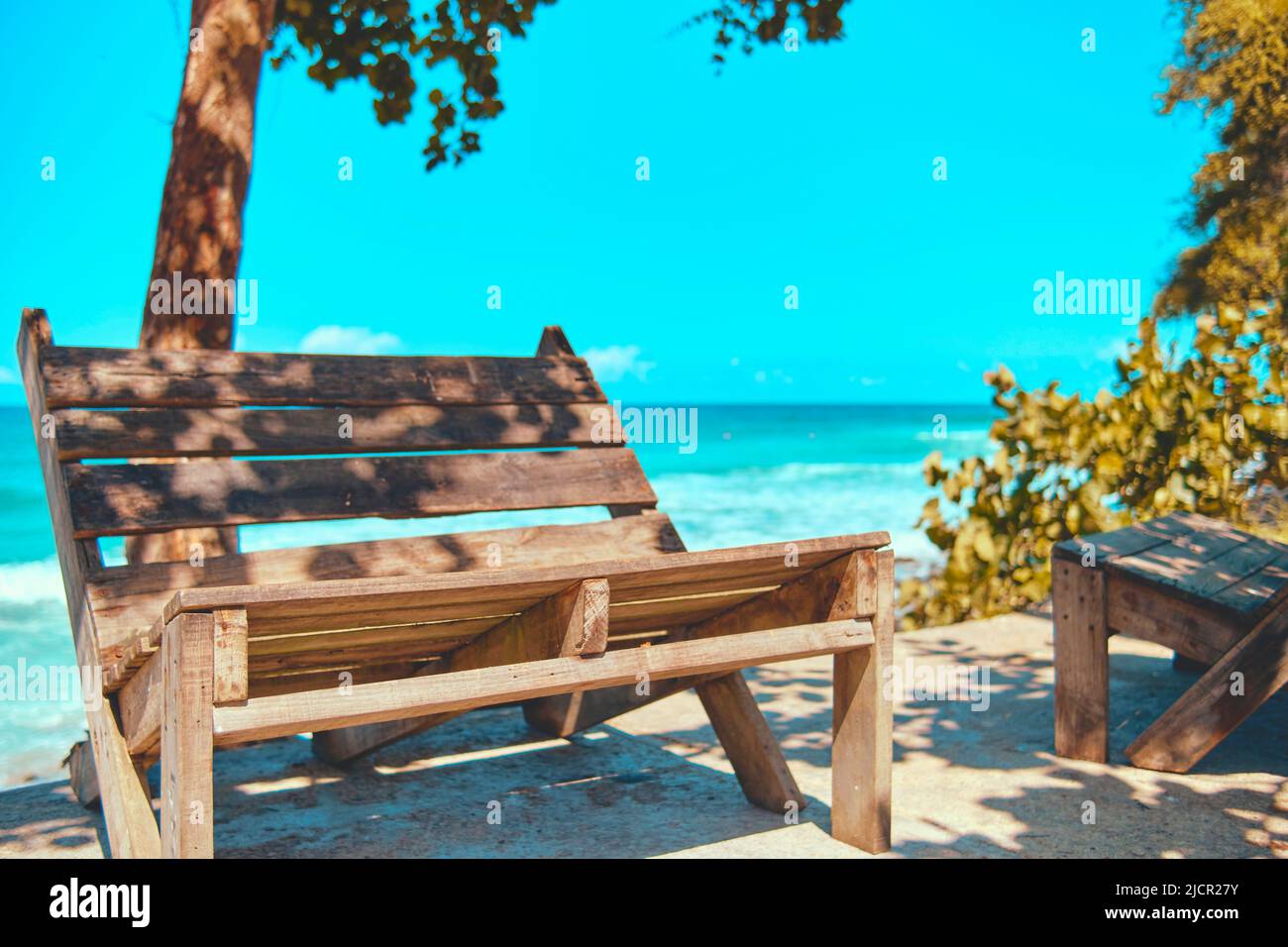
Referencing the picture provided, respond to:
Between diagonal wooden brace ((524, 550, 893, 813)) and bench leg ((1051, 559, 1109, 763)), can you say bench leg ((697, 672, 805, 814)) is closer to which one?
diagonal wooden brace ((524, 550, 893, 813))

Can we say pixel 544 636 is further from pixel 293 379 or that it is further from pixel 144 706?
pixel 293 379

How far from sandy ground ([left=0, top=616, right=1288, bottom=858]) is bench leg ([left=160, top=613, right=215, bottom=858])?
4.20 feet

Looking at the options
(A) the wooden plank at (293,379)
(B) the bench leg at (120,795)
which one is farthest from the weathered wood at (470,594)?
(A) the wooden plank at (293,379)

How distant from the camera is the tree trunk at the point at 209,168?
5.00 metres

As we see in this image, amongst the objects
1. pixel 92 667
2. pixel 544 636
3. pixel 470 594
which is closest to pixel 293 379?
pixel 92 667

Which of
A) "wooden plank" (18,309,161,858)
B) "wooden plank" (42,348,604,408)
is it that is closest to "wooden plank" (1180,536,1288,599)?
"wooden plank" (42,348,604,408)

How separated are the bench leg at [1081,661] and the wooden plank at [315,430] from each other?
6.64 feet

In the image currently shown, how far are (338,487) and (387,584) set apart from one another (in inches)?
70.4

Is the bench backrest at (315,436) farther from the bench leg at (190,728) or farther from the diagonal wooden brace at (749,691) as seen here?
the bench leg at (190,728)

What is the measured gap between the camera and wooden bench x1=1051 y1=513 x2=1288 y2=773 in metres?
3.91

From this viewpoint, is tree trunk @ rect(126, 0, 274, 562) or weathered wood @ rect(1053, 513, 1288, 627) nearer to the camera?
weathered wood @ rect(1053, 513, 1288, 627)

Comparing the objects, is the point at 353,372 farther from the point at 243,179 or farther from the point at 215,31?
the point at 215,31
